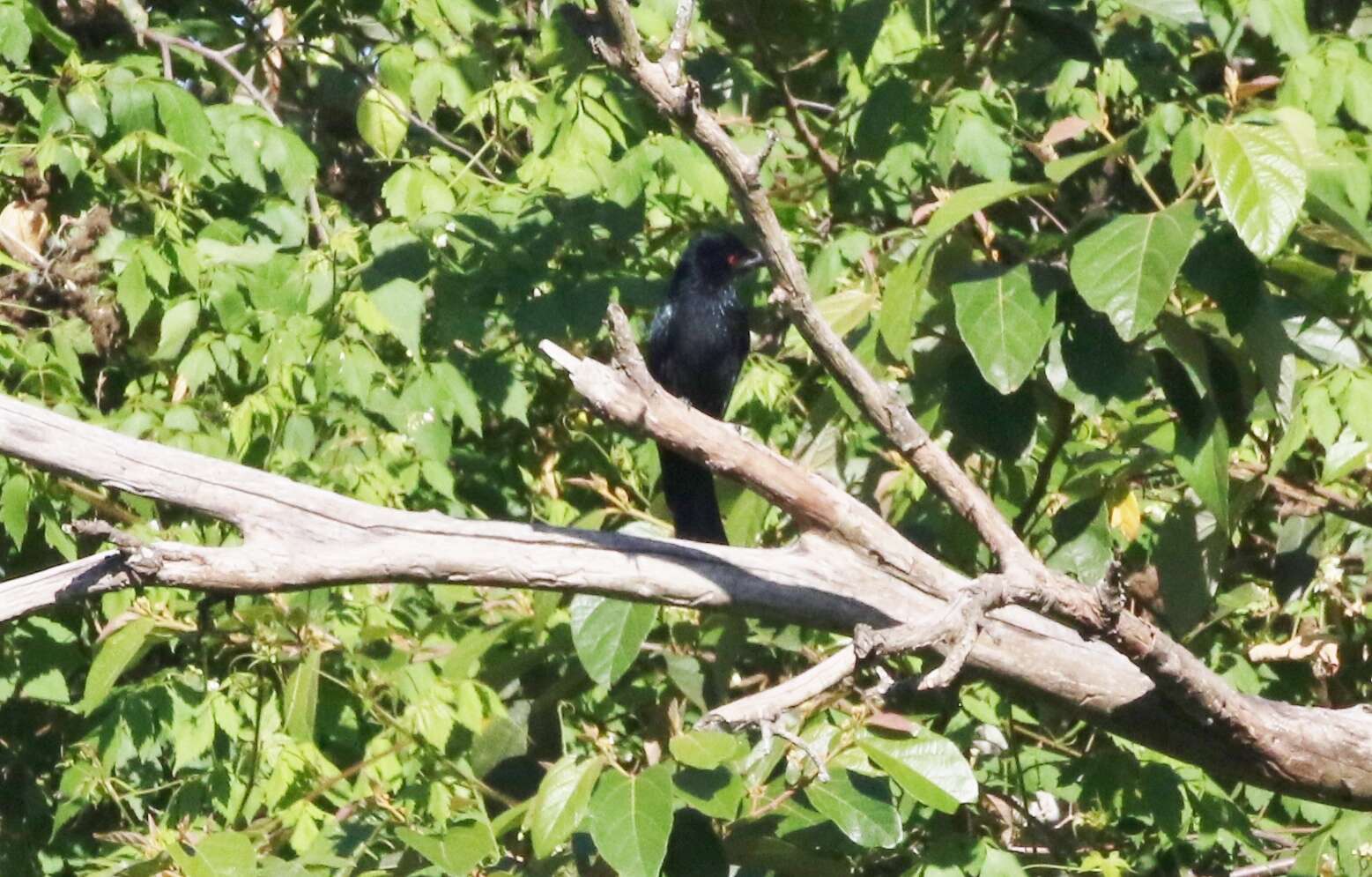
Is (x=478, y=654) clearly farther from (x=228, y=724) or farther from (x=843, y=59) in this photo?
(x=843, y=59)

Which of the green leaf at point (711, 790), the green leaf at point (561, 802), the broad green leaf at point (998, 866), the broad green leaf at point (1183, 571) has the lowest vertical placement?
the broad green leaf at point (998, 866)

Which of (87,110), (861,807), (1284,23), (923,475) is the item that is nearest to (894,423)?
(923,475)

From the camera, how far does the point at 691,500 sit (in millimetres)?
4109

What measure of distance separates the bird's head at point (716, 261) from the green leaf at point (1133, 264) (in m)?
2.40

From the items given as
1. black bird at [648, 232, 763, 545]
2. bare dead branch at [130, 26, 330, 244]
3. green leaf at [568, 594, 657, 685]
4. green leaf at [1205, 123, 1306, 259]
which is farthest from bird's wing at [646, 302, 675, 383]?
green leaf at [1205, 123, 1306, 259]

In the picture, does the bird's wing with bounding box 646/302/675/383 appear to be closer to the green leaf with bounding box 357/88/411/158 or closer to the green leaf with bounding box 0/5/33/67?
the green leaf with bounding box 357/88/411/158

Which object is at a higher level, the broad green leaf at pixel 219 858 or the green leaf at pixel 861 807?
the green leaf at pixel 861 807

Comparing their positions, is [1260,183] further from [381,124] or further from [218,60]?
[218,60]

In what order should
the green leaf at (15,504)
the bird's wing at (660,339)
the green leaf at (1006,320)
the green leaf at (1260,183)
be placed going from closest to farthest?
the green leaf at (1260,183) < the green leaf at (1006,320) < the green leaf at (15,504) < the bird's wing at (660,339)

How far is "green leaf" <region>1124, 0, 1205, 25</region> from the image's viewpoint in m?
3.22

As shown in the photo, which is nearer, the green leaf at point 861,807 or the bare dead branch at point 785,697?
the bare dead branch at point 785,697

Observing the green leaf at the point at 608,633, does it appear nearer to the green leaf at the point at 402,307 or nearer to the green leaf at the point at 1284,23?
the green leaf at the point at 402,307

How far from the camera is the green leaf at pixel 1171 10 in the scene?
10.6 ft

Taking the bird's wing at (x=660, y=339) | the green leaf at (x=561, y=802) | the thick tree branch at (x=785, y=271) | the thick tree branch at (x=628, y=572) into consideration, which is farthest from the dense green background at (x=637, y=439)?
the bird's wing at (x=660, y=339)
